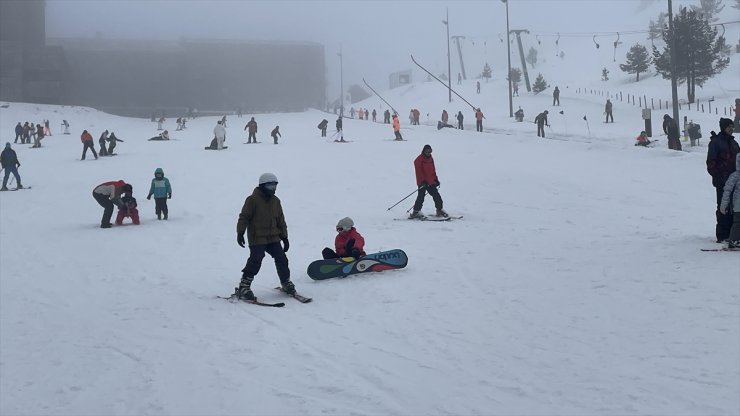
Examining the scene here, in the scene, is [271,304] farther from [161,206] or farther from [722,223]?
[161,206]

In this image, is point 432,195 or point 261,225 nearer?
point 261,225

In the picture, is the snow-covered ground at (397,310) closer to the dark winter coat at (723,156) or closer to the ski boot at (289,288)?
the ski boot at (289,288)

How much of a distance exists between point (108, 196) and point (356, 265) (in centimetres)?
701

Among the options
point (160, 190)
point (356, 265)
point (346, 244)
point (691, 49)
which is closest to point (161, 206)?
point (160, 190)

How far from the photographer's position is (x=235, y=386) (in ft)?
15.4

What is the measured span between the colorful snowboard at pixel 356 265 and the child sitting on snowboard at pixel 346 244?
13 cm

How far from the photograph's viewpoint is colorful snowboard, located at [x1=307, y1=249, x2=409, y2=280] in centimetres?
841

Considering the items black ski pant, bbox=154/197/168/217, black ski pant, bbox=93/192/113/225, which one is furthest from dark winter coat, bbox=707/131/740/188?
black ski pant, bbox=93/192/113/225

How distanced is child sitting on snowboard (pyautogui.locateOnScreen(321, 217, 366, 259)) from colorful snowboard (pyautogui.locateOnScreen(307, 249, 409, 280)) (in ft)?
0.43

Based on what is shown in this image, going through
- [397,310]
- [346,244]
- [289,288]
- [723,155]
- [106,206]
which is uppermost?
[723,155]

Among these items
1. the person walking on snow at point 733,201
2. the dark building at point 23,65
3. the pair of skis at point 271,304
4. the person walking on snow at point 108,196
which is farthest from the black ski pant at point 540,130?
the dark building at point 23,65

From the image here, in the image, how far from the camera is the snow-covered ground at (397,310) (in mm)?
4477

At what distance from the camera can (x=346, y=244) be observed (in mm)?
8711

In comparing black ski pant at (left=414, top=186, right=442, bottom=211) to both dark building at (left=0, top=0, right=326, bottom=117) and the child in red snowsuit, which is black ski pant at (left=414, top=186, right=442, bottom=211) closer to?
the child in red snowsuit
